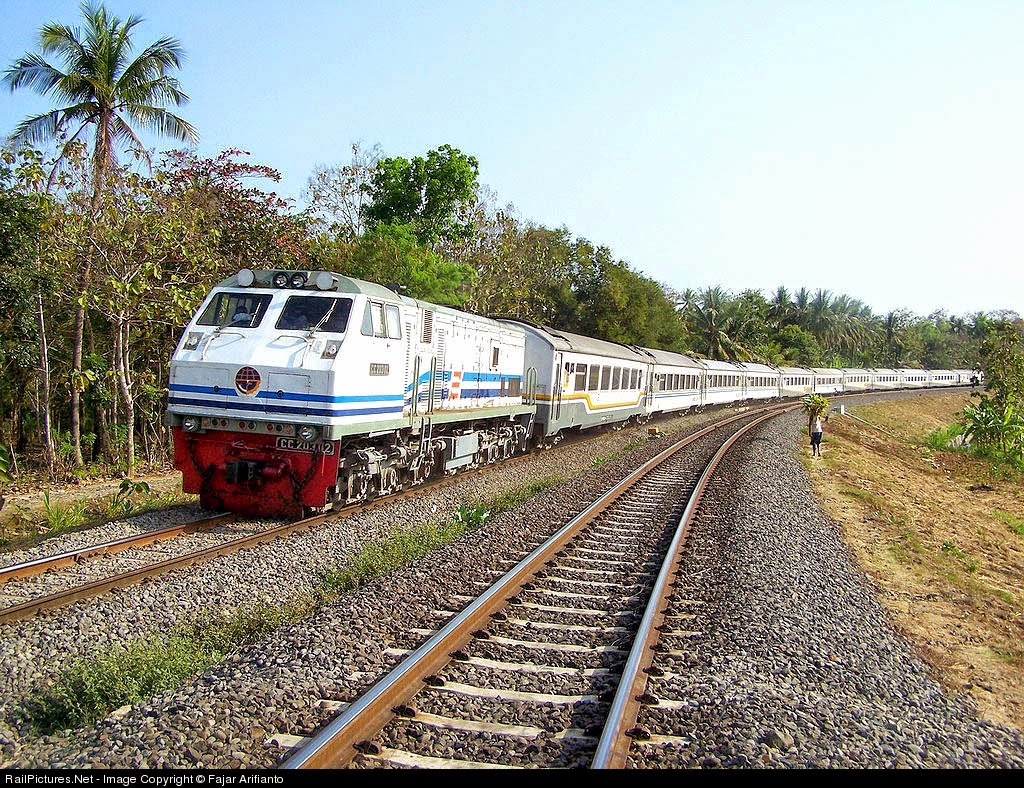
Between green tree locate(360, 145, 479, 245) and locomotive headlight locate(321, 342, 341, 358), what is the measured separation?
23.5 m

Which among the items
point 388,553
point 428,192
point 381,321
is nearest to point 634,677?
point 388,553

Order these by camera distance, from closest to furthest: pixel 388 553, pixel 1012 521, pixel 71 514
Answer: pixel 388 553 → pixel 71 514 → pixel 1012 521

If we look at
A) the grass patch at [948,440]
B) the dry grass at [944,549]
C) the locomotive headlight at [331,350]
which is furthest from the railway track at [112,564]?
the grass patch at [948,440]

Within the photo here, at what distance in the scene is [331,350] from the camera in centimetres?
1044

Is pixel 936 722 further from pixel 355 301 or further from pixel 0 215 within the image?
pixel 0 215

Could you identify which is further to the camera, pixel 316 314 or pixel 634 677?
pixel 316 314

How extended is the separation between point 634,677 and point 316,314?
705 cm

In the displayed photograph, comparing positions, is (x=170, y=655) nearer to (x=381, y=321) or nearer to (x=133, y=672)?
(x=133, y=672)

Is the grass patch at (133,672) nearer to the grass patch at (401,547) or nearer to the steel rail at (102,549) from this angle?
the grass patch at (401,547)

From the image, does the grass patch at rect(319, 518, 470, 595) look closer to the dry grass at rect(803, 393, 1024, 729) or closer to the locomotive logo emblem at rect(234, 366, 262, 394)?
the locomotive logo emblem at rect(234, 366, 262, 394)

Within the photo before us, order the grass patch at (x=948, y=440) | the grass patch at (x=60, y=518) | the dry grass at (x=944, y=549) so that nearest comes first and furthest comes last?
the dry grass at (x=944, y=549) < the grass patch at (x=60, y=518) < the grass patch at (x=948, y=440)

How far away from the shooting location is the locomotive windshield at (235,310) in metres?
11.0

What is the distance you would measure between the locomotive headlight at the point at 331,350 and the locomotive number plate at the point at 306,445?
3.67 feet
